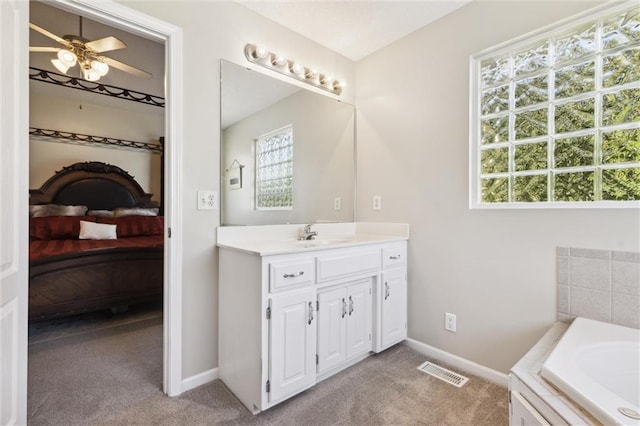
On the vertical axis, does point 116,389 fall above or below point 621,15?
below

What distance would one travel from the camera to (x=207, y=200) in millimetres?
1849

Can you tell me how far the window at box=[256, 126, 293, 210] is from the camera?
2.23 m

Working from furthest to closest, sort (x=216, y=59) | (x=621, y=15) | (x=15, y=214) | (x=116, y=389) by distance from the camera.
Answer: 1. (x=216, y=59)
2. (x=116, y=389)
3. (x=621, y=15)
4. (x=15, y=214)

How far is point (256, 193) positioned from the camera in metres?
2.18

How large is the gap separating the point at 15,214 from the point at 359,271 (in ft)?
5.60

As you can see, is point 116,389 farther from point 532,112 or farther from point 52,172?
point 52,172

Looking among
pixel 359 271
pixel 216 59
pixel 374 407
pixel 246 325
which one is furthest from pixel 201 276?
pixel 216 59

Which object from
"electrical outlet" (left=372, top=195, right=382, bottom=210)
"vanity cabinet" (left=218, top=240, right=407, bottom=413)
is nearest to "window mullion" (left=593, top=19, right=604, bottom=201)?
"vanity cabinet" (left=218, top=240, right=407, bottom=413)

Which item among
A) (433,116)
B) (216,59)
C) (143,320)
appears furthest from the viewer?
(143,320)

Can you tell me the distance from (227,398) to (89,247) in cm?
220

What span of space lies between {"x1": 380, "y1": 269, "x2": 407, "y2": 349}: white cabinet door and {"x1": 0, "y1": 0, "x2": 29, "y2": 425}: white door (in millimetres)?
1887

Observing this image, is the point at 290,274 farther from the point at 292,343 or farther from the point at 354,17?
the point at 354,17

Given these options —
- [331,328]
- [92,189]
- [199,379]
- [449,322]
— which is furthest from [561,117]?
[92,189]

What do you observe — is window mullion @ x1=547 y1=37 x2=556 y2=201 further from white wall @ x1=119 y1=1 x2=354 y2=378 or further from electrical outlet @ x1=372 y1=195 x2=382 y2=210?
white wall @ x1=119 y1=1 x2=354 y2=378
